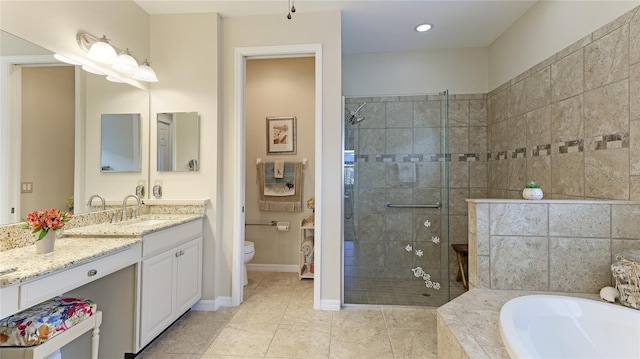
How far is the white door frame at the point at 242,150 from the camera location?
7.79 ft

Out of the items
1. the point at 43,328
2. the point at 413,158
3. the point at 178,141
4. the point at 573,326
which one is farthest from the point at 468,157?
the point at 43,328

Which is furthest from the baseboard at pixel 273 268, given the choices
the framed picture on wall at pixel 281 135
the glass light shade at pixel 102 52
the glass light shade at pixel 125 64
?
the glass light shade at pixel 102 52

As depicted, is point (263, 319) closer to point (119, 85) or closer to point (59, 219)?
point (59, 219)

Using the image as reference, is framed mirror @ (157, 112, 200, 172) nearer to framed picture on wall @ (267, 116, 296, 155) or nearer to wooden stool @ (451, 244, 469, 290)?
framed picture on wall @ (267, 116, 296, 155)

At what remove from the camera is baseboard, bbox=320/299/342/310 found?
236 centimetres

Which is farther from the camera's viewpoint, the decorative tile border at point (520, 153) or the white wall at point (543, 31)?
the decorative tile border at point (520, 153)

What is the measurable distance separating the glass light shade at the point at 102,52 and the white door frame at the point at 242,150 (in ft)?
3.03

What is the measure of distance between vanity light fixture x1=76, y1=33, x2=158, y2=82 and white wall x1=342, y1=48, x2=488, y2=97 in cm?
207

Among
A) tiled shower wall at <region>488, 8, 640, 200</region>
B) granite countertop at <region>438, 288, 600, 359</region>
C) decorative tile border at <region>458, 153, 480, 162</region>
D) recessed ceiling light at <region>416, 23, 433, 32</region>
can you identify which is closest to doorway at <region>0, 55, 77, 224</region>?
granite countertop at <region>438, 288, 600, 359</region>

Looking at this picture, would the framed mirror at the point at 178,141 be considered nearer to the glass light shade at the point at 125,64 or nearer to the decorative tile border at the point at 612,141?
the glass light shade at the point at 125,64

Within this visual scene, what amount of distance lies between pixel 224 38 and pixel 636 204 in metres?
3.24

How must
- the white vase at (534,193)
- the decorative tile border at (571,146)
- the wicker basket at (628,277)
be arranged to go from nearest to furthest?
the wicker basket at (628,277), the white vase at (534,193), the decorative tile border at (571,146)

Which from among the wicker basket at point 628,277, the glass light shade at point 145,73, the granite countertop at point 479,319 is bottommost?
the granite countertop at point 479,319

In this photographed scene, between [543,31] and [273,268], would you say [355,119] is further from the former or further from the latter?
[273,268]
